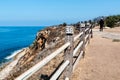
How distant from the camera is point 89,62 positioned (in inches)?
601

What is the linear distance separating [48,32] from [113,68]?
2320 centimetres

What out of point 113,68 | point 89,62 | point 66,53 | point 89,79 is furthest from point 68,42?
point 89,62

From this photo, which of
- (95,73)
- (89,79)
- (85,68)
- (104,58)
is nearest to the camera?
(89,79)

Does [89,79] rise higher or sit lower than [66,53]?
lower

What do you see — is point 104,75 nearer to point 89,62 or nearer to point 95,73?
point 95,73

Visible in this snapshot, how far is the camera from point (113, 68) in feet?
45.7

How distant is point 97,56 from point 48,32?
19877 mm

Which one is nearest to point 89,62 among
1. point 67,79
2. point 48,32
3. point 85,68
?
point 85,68

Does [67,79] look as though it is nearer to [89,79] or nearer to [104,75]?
[89,79]

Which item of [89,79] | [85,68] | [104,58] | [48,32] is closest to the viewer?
[89,79]

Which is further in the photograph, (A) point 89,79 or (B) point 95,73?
(B) point 95,73

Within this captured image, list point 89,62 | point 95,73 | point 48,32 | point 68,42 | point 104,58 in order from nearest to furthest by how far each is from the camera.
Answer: point 68,42 < point 95,73 < point 89,62 < point 104,58 < point 48,32

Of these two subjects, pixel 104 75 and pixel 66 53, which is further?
pixel 104 75

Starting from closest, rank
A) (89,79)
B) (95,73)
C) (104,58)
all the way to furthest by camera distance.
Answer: (89,79)
(95,73)
(104,58)
